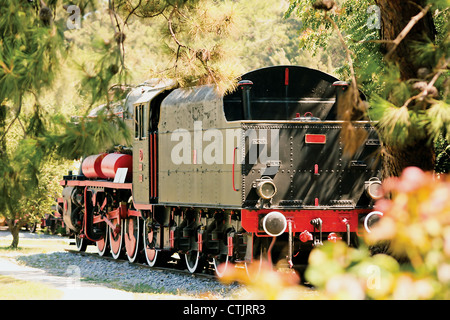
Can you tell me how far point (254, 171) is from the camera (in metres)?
12.2

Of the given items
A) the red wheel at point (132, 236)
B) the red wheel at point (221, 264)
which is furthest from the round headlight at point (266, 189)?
the red wheel at point (132, 236)

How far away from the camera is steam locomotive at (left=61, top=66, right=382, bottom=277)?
12297 mm

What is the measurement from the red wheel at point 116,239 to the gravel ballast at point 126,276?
14.5 inches

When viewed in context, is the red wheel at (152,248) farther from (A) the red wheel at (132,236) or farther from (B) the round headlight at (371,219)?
(B) the round headlight at (371,219)

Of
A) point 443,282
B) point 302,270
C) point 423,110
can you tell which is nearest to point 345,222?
point 302,270

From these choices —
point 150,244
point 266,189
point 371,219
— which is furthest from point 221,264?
point 371,219

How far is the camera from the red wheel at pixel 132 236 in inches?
681

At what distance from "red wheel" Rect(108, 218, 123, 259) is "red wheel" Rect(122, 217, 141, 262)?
0.30 metres

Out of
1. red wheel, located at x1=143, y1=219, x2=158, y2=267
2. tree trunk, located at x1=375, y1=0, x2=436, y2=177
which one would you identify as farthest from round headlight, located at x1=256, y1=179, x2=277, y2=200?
red wheel, located at x1=143, y1=219, x2=158, y2=267

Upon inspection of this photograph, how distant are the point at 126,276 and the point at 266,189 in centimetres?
416
